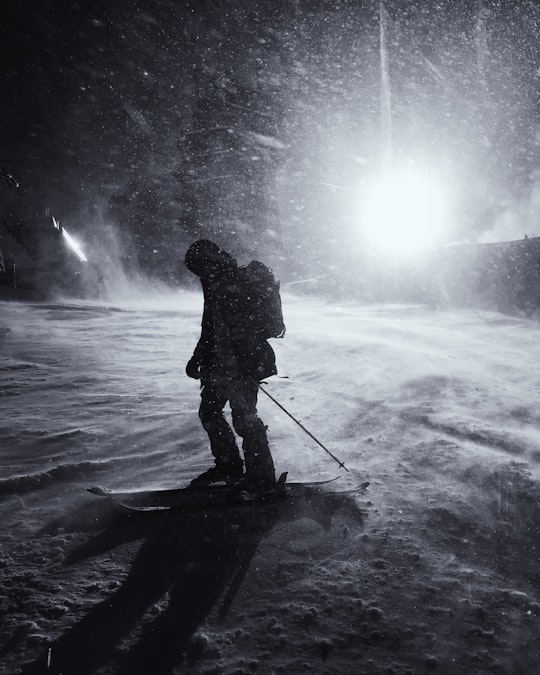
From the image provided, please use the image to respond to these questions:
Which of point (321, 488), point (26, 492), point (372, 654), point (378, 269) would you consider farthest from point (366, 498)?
point (378, 269)

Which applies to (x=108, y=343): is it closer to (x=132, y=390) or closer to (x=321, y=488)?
(x=132, y=390)

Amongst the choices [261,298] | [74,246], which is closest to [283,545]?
[261,298]

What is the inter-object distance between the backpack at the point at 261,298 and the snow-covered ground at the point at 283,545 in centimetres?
165

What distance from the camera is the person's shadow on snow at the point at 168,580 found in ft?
6.89

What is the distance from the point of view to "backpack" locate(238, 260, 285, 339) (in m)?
3.23

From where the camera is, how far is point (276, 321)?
326 centimetres

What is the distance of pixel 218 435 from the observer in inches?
143

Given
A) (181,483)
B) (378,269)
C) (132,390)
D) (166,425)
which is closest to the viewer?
(181,483)

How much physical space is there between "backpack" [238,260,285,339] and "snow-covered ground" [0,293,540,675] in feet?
5.41

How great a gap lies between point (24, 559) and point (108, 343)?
946 cm

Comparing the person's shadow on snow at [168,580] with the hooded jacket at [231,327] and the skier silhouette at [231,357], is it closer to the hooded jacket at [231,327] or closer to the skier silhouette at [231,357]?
the skier silhouette at [231,357]

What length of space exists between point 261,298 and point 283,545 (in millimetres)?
1966

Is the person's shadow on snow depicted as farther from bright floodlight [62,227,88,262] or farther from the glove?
bright floodlight [62,227,88,262]

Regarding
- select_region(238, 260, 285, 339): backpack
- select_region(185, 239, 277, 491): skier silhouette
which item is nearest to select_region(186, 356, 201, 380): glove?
select_region(185, 239, 277, 491): skier silhouette
